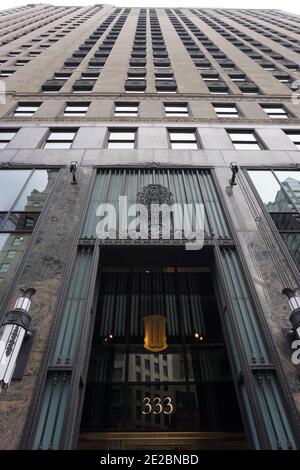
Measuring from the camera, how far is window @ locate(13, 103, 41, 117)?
63.1 feet

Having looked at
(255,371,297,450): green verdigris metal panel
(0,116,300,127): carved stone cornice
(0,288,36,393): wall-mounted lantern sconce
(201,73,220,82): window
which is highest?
(201,73,220,82): window

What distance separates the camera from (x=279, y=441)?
6184 mm

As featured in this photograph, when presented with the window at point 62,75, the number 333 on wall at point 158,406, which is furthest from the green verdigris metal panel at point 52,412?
the window at point 62,75

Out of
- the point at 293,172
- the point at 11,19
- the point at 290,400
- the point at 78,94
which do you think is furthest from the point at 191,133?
the point at 11,19

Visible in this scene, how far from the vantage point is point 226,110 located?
20.0m

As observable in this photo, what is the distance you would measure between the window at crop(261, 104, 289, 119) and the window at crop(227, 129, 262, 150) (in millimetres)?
3805

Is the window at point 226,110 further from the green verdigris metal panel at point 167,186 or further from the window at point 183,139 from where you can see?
the green verdigris metal panel at point 167,186

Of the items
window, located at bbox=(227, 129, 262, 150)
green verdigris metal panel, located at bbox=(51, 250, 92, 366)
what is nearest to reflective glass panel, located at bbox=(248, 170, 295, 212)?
window, located at bbox=(227, 129, 262, 150)

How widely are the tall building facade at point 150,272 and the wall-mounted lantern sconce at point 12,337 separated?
7cm

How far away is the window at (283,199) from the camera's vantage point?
10.7 m

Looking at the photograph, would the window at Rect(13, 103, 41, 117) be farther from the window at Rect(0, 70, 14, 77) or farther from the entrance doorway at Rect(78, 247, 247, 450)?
the entrance doorway at Rect(78, 247, 247, 450)

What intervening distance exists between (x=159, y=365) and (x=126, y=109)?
51.7 feet

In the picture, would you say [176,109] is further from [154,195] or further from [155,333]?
[155,333]

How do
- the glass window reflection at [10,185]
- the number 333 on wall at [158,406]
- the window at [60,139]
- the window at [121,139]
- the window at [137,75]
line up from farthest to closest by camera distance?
the window at [137,75], the window at [121,139], the window at [60,139], the glass window reflection at [10,185], the number 333 on wall at [158,406]
